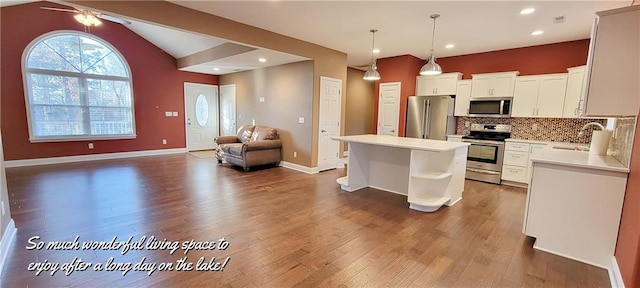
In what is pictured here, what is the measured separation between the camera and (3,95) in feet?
16.8

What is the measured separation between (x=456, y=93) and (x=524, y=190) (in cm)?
222

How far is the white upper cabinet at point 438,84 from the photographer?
562 cm

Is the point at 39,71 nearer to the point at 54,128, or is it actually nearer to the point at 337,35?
the point at 54,128

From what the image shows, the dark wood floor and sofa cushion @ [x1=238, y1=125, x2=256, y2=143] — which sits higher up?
sofa cushion @ [x1=238, y1=125, x2=256, y2=143]

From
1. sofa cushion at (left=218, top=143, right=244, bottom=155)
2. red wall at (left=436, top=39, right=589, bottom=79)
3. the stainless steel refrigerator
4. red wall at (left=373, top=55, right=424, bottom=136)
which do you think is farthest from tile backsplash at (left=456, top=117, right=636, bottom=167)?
sofa cushion at (left=218, top=143, right=244, bottom=155)

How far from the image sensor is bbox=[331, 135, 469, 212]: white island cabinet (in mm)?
3535

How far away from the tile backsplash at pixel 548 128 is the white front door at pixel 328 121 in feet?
9.91

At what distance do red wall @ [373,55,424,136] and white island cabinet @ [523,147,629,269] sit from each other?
3.49 m

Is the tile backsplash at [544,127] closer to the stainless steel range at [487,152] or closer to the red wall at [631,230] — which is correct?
the stainless steel range at [487,152]

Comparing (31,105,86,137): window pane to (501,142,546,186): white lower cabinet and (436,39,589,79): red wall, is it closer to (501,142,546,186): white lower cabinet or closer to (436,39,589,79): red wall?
(436,39,589,79): red wall

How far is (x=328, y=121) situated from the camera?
229 inches

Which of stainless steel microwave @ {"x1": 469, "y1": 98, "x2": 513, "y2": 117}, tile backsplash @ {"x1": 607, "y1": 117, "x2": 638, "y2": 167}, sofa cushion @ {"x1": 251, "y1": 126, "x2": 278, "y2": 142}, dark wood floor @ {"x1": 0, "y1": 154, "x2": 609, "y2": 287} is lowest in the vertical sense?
dark wood floor @ {"x1": 0, "y1": 154, "x2": 609, "y2": 287}

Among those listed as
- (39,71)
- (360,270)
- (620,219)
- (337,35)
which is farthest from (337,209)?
(39,71)

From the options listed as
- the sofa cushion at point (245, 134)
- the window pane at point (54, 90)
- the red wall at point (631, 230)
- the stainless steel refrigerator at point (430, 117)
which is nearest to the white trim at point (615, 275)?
the red wall at point (631, 230)
